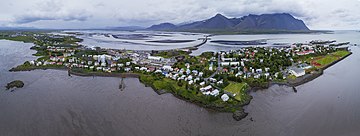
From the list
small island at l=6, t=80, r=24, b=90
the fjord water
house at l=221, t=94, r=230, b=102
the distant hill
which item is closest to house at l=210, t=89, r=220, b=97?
house at l=221, t=94, r=230, b=102

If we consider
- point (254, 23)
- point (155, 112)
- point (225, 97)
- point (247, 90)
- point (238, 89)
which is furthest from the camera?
point (254, 23)

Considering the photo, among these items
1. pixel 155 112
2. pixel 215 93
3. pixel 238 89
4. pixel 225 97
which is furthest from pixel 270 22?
pixel 155 112

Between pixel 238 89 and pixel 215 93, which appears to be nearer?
A: pixel 215 93

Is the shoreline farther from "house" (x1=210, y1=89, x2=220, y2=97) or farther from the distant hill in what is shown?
the distant hill

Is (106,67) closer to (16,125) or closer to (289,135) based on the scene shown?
(16,125)

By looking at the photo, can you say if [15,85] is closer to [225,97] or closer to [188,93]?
[188,93]

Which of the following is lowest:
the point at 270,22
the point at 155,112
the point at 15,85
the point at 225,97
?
the point at 155,112

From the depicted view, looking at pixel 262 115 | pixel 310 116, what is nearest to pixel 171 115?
pixel 262 115
